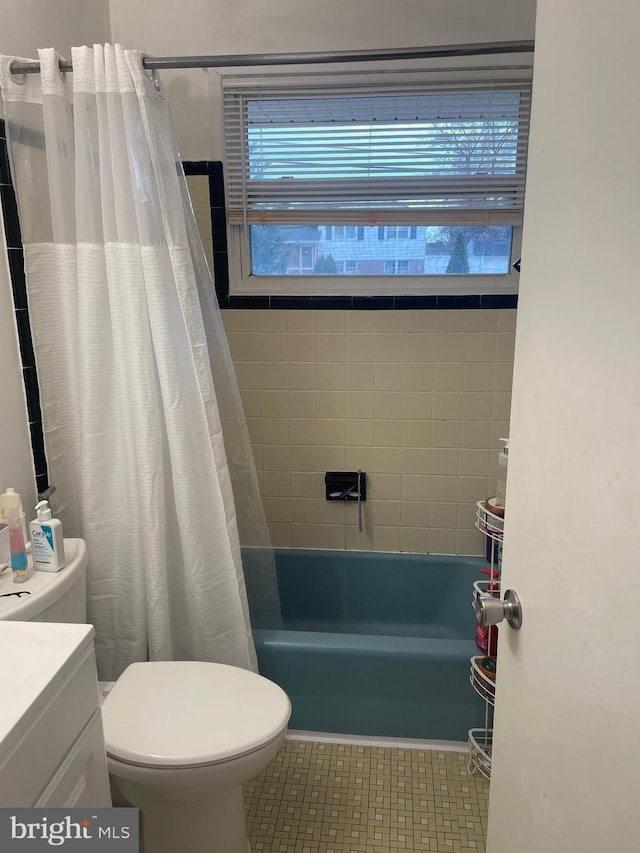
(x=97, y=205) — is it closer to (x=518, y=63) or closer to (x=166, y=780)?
(x=166, y=780)

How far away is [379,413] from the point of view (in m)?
2.52

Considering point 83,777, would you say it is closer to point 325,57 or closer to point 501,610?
point 501,610

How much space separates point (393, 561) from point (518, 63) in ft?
6.45

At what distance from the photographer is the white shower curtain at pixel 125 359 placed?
160cm

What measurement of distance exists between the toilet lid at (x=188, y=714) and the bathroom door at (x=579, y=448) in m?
0.63

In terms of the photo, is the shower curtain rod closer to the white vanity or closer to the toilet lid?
the white vanity

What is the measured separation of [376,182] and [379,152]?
0.11m

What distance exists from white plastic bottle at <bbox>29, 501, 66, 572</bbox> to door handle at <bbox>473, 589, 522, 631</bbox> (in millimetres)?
1049

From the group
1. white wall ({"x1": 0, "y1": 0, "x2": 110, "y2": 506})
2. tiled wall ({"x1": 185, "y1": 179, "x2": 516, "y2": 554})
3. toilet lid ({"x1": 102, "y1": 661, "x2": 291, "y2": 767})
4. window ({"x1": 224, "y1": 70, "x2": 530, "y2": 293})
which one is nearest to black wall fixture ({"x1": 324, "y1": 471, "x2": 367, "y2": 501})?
tiled wall ({"x1": 185, "y1": 179, "x2": 516, "y2": 554})

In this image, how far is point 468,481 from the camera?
2543mm

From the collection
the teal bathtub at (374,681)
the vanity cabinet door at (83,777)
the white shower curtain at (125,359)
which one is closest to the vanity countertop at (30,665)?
the vanity cabinet door at (83,777)

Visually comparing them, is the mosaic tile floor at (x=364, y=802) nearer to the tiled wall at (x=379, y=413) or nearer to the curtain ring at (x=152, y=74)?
the tiled wall at (x=379, y=413)

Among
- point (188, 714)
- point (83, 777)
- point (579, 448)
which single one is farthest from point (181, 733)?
point (579, 448)

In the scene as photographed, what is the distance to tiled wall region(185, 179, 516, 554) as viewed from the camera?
2436 mm
